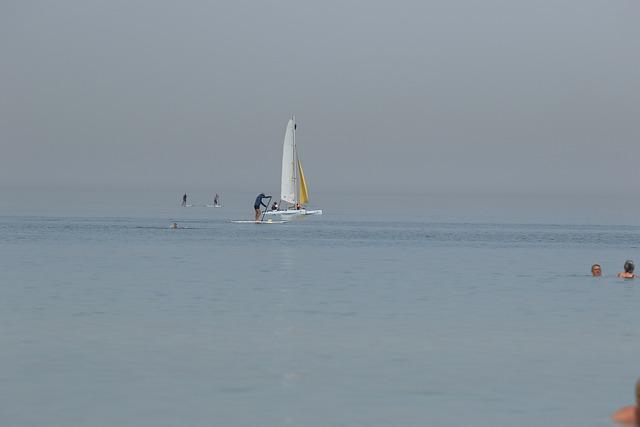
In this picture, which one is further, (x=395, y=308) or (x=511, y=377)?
(x=395, y=308)

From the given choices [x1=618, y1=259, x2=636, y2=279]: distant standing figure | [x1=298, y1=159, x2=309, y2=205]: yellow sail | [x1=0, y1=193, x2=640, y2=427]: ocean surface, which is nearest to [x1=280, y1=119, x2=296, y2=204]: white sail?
[x1=298, y1=159, x2=309, y2=205]: yellow sail

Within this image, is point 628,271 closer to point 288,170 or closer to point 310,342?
point 310,342

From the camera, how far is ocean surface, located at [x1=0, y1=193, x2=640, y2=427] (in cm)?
2314

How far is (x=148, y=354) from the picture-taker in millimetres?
29562

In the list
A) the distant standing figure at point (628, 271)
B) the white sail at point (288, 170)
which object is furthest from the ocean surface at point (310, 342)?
the white sail at point (288, 170)

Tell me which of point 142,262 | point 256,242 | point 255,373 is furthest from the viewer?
point 256,242

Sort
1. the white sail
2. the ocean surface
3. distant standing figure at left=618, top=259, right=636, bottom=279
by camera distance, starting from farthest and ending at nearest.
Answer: the white sail, distant standing figure at left=618, top=259, right=636, bottom=279, the ocean surface

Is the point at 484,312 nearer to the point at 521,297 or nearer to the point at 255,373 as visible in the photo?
the point at 521,297

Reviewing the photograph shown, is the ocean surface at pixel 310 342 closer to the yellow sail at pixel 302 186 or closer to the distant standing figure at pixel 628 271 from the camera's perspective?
the distant standing figure at pixel 628 271

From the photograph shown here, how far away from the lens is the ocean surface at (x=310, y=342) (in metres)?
23.1

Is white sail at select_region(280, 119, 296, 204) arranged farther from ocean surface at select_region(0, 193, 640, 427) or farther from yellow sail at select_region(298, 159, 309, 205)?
ocean surface at select_region(0, 193, 640, 427)

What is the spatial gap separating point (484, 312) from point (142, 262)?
2898 cm

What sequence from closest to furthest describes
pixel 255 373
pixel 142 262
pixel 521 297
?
pixel 255 373 → pixel 521 297 → pixel 142 262

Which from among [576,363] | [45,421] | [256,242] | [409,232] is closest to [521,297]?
[576,363]
